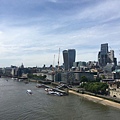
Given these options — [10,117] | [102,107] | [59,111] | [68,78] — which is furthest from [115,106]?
[68,78]

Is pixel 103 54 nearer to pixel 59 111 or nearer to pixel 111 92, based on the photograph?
pixel 111 92

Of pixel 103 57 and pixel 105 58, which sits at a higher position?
pixel 103 57

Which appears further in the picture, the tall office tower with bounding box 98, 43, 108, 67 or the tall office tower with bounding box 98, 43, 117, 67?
the tall office tower with bounding box 98, 43, 108, 67

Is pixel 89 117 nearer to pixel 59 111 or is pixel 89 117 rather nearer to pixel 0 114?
pixel 59 111

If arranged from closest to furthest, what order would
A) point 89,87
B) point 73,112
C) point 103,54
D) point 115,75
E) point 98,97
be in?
point 73,112, point 98,97, point 89,87, point 115,75, point 103,54

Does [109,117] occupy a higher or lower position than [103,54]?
lower

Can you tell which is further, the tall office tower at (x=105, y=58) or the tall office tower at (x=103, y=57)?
the tall office tower at (x=103, y=57)

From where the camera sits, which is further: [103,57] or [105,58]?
[103,57]

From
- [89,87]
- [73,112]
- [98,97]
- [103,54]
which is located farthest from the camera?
[103,54]

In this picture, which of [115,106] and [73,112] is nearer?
[73,112]
